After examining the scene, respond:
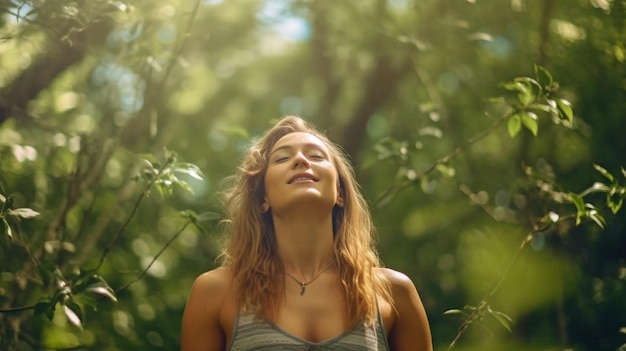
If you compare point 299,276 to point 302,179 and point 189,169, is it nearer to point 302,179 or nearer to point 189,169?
point 302,179

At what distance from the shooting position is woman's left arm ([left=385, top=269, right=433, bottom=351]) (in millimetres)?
2793

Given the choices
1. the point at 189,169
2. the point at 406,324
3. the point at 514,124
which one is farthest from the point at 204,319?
the point at 514,124

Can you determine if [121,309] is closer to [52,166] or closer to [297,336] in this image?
[52,166]

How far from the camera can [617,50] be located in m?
4.93

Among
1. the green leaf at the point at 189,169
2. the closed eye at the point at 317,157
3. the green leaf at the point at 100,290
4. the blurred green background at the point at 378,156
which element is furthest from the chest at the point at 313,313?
the blurred green background at the point at 378,156

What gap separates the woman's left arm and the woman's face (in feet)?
1.05

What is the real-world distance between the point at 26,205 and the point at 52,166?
0.48 m

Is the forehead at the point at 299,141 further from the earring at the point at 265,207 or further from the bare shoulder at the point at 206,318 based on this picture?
the bare shoulder at the point at 206,318

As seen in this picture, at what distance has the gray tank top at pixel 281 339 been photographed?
2.58 meters

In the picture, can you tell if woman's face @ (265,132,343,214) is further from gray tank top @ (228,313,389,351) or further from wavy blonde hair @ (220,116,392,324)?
gray tank top @ (228,313,389,351)

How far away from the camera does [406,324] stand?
2.80 m

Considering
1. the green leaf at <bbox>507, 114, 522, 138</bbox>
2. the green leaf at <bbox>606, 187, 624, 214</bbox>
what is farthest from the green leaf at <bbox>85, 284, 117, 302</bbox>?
the green leaf at <bbox>606, 187, 624, 214</bbox>

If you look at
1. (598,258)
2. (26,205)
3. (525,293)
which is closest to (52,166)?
(26,205)

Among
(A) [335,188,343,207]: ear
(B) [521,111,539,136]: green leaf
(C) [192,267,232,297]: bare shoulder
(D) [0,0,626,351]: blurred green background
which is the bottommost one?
(D) [0,0,626,351]: blurred green background
